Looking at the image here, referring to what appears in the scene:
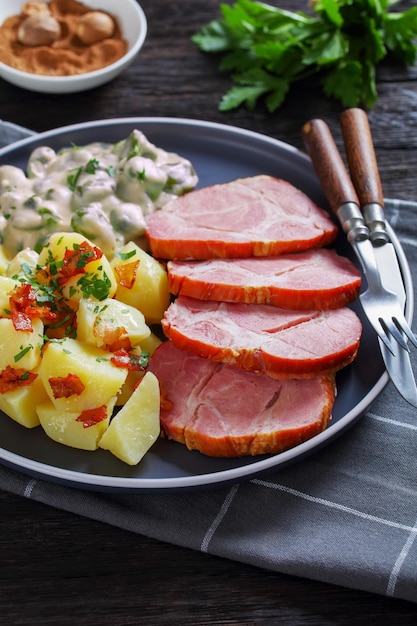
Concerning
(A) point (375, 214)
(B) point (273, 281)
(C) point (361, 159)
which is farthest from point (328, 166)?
(B) point (273, 281)

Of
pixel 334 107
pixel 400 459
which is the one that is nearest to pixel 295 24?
pixel 334 107

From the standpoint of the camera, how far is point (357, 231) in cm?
354

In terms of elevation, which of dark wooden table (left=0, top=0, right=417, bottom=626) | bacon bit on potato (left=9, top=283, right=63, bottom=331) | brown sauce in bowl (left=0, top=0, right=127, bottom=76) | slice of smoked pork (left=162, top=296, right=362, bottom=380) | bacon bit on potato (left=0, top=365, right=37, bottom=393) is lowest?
dark wooden table (left=0, top=0, right=417, bottom=626)

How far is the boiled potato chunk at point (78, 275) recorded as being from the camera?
10.6 feet

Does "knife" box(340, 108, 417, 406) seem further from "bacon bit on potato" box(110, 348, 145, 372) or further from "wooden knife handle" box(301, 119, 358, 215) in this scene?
"bacon bit on potato" box(110, 348, 145, 372)

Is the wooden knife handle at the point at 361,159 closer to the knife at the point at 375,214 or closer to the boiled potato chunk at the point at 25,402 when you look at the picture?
the knife at the point at 375,214

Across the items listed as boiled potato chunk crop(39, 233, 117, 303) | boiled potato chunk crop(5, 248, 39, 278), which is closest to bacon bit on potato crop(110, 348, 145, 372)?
boiled potato chunk crop(39, 233, 117, 303)

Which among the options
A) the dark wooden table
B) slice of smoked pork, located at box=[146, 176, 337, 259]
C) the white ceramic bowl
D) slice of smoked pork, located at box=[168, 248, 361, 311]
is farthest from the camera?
the white ceramic bowl

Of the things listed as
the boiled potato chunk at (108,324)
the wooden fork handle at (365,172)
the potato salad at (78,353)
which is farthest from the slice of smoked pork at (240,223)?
the boiled potato chunk at (108,324)

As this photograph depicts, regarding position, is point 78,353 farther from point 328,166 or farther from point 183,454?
point 328,166

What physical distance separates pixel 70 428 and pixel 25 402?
0.21 m

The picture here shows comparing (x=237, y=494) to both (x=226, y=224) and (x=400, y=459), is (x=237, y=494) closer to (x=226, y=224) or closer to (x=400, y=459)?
(x=400, y=459)

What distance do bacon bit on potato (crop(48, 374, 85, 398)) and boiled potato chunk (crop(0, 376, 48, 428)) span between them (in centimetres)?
15

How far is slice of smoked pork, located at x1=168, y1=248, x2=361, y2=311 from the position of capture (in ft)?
10.9
